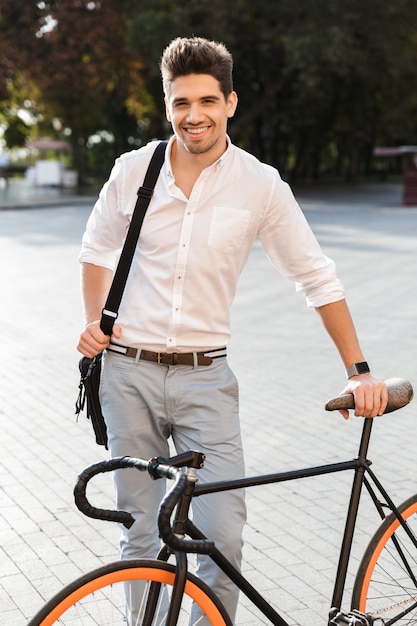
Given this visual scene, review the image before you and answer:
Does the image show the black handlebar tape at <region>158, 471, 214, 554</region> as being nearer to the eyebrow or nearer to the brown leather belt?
the brown leather belt

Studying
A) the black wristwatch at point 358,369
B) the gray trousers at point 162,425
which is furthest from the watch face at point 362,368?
the gray trousers at point 162,425

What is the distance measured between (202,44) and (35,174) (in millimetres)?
39595

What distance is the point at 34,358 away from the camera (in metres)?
8.61

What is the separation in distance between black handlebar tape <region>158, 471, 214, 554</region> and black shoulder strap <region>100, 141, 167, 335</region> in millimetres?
817

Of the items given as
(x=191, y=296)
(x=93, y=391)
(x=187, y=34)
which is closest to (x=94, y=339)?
(x=93, y=391)

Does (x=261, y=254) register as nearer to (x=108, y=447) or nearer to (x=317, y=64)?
(x=108, y=447)

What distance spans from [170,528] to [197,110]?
1216 mm

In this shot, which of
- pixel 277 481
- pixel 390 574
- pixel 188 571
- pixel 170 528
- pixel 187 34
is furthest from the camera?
pixel 187 34

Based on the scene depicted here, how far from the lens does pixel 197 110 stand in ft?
9.23

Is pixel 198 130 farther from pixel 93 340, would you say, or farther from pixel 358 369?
pixel 358 369

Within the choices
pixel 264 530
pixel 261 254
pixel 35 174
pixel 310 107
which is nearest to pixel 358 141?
pixel 310 107

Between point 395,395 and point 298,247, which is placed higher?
point 298,247

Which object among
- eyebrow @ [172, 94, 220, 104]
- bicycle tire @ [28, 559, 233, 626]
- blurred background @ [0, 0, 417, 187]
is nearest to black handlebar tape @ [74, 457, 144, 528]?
bicycle tire @ [28, 559, 233, 626]

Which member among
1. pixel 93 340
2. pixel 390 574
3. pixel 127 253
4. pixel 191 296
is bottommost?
pixel 390 574
